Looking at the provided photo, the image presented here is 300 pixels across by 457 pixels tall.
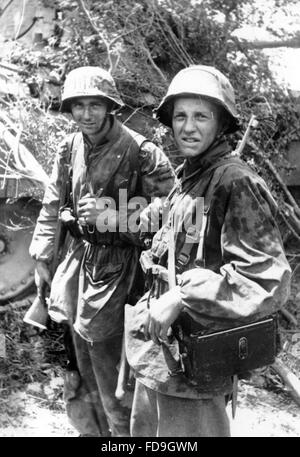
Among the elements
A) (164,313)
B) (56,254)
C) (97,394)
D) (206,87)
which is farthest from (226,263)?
(97,394)

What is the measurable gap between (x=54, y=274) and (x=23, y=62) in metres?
3.44

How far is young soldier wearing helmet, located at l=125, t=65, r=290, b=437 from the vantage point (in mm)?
2455

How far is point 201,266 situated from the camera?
104 inches

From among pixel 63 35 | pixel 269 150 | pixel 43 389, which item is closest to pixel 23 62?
pixel 63 35

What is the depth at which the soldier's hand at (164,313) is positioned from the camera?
2.50 m

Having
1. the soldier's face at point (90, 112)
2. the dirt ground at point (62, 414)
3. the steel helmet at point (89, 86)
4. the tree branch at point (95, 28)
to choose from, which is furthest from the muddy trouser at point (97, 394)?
the tree branch at point (95, 28)

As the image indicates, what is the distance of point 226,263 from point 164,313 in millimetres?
301

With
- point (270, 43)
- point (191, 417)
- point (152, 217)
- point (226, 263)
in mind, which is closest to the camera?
point (226, 263)

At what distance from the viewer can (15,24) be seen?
24.6ft

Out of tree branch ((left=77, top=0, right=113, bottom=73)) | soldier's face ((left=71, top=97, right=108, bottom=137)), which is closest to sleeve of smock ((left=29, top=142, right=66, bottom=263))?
soldier's face ((left=71, top=97, right=108, bottom=137))

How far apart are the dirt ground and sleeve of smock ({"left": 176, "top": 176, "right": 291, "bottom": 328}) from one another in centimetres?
232

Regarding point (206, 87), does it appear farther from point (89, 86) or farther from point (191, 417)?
point (191, 417)
